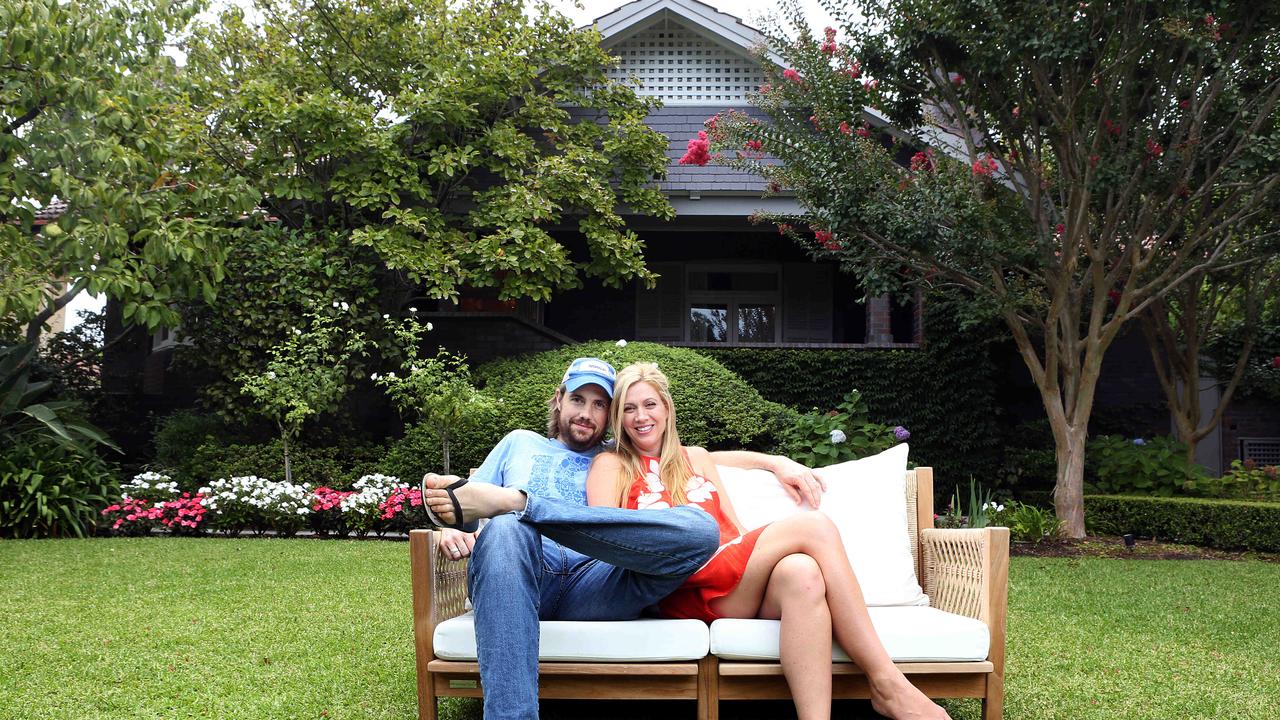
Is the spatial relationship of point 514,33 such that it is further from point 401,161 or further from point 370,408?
point 370,408

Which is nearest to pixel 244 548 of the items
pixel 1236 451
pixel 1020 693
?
pixel 1020 693

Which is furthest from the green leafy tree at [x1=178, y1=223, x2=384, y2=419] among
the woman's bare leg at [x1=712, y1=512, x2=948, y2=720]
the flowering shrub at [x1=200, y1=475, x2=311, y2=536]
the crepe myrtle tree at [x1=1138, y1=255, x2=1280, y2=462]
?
the crepe myrtle tree at [x1=1138, y1=255, x2=1280, y2=462]

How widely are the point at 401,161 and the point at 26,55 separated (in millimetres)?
4124

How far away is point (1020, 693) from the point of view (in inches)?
146

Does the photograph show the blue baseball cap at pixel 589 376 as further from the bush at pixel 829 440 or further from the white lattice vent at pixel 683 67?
the white lattice vent at pixel 683 67

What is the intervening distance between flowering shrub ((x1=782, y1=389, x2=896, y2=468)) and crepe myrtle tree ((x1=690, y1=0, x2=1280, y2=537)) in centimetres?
132

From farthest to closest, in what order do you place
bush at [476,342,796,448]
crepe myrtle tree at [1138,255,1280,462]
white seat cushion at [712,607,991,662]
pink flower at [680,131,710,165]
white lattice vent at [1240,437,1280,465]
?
white lattice vent at [1240,437,1280,465] → crepe myrtle tree at [1138,255,1280,462] → pink flower at [680,131,710,165] → bush at [476,342,796,448] → white seat cushion at [712,607,991,662]

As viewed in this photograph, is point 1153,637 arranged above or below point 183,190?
below

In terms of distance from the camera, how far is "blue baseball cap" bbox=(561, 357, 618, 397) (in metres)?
3.38

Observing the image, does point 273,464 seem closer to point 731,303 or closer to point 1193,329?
point 731,303

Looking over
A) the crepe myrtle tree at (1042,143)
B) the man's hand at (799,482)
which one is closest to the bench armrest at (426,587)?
the man's hand at (799,482)

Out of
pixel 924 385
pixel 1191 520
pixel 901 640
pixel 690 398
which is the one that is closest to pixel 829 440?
pixel 690 398

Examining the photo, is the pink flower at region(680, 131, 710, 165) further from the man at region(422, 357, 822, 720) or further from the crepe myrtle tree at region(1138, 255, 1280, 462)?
the man at region(422, 357, 822, 720)

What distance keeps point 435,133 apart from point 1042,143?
6388mm
